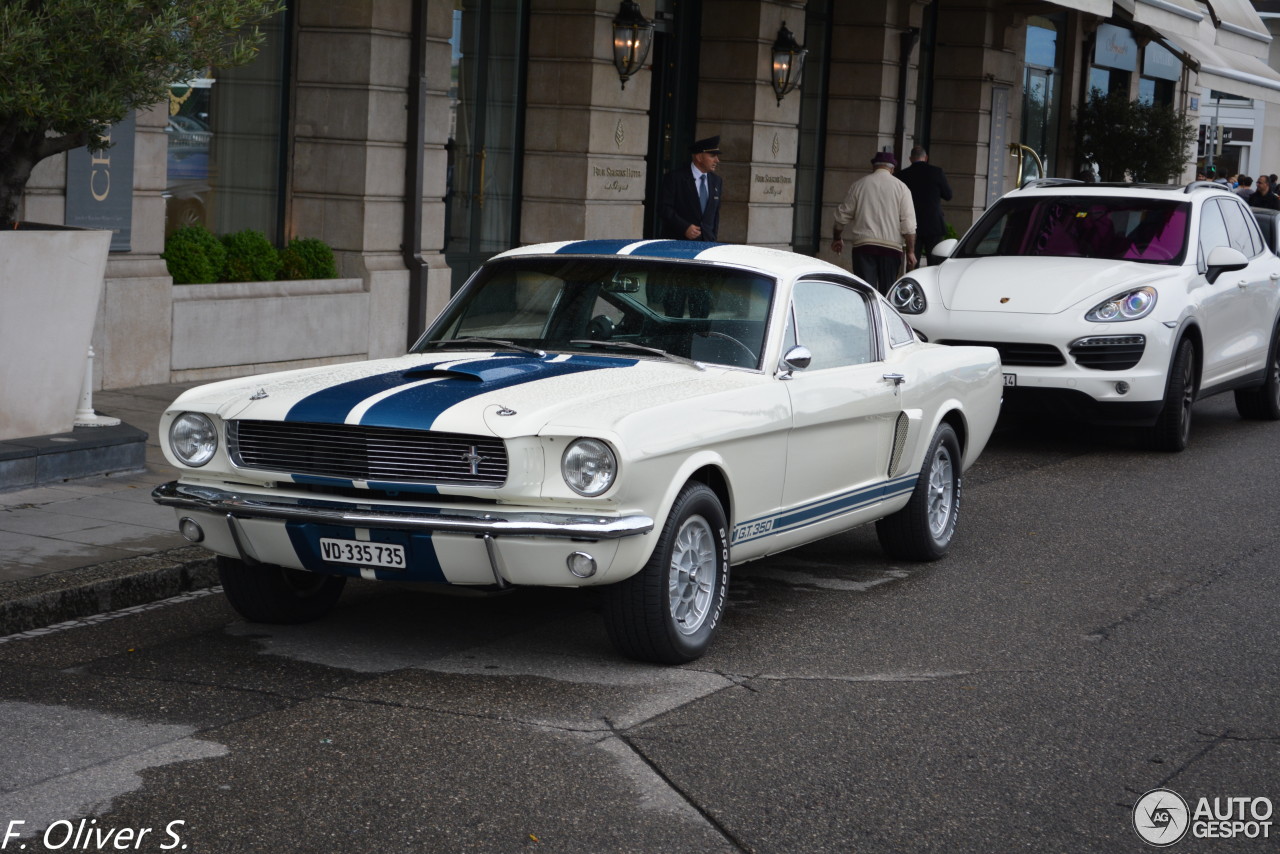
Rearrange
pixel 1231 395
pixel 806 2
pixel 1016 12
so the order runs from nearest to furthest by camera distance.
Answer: pixel 1231 395 → pixel 806 2 → pixel 1016 12

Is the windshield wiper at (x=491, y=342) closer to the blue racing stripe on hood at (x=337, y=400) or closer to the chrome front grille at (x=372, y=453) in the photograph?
the blue racing stripe on hood at (x=337, y=400)

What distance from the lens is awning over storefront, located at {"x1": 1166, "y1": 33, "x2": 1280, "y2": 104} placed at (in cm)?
2994

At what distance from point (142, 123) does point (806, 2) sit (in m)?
11.3

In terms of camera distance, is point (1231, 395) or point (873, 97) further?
point (873, 97)

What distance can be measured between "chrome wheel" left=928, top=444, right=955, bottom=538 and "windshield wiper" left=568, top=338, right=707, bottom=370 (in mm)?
1971

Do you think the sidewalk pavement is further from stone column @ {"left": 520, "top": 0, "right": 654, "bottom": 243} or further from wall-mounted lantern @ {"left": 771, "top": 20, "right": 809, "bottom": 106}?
wall-mounted lantern @ {"left": 771, "top": 20, "right": 809, "bottom": 106}

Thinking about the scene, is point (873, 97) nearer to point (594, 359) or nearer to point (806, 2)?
point (806, 2)

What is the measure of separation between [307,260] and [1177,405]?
23.1 feet

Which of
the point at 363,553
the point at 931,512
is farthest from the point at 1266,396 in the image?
the point at 363,553

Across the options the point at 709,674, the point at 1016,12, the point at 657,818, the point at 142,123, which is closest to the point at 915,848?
the point at 657,818

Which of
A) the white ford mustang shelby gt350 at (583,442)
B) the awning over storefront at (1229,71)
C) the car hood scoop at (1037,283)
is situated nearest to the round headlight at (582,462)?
the white ford mustang shelby gt350 at (583,442)

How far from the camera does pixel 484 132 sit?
58.4ft

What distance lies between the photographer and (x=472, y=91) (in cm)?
1748

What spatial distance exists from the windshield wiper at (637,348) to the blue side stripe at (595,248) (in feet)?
1.68
